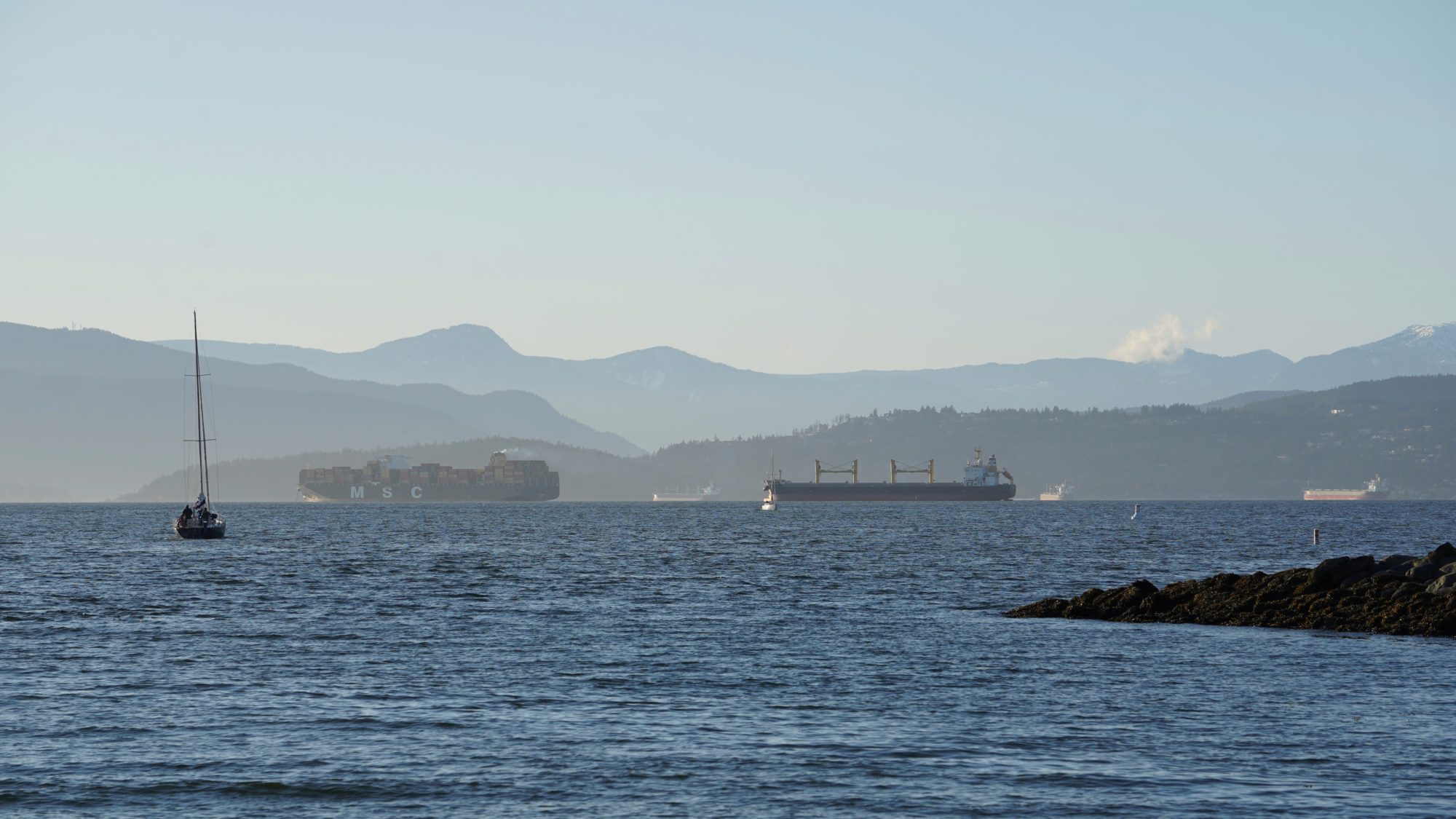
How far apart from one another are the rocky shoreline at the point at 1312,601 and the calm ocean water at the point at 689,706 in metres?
2.09

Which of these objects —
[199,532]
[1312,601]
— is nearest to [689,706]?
[1312,601]

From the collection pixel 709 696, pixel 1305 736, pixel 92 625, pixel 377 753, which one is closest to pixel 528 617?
pixel 92 625

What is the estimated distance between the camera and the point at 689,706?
32875 mm

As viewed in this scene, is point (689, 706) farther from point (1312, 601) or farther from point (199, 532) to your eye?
point (199, 532)

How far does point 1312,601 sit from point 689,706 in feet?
87.2

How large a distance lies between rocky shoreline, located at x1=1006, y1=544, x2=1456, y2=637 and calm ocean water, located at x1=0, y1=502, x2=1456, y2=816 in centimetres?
209

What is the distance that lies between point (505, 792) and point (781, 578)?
5024 cm

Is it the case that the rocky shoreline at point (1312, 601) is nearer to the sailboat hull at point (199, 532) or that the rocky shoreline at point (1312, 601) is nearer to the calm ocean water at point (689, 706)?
the calm ocean water at point (689, 706)

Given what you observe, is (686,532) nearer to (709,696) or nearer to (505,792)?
(709,696)

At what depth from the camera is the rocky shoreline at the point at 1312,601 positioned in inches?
1843

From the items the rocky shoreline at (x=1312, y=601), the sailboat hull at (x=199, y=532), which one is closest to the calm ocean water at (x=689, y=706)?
the rocky shoreline at (x=1312, y=601)

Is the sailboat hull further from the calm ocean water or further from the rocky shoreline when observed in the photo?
the rocky shoreline

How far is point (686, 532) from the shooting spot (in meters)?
152

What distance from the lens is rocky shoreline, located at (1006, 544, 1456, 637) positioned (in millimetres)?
46812
